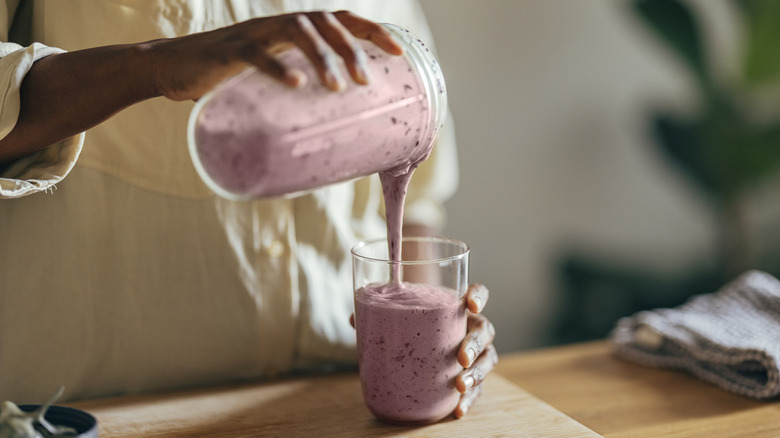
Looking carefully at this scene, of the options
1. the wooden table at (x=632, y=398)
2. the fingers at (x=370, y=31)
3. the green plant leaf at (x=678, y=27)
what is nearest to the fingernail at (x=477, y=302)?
the wooden table at (x=632, y=398)

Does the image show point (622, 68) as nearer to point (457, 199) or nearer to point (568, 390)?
point (457, 199)

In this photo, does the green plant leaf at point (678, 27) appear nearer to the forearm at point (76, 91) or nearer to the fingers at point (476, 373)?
the fingers at point (476, 373)

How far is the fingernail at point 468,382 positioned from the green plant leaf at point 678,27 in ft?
4.89

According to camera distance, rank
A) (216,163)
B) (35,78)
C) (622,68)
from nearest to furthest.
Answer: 1. (216,163)
2. (35,78)
3. (622,68)

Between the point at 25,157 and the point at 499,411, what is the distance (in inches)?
24.6

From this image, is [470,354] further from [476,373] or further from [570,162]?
[570,162]

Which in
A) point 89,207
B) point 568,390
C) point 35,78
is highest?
point 35,78

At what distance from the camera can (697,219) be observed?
2.38 m

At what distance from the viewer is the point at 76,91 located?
71 centimetres

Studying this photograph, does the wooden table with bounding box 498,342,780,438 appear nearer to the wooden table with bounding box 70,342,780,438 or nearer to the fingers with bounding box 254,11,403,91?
the wooden table with bounding box 70,342,780,438

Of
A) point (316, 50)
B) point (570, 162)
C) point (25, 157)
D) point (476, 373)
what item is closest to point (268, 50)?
point (316, 50)

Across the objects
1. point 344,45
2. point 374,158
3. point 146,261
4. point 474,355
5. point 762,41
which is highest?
point 762,41

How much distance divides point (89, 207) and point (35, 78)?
0.79 feet

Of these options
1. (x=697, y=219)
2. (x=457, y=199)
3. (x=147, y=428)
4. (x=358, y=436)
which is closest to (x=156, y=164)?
(x=147, y=428)
